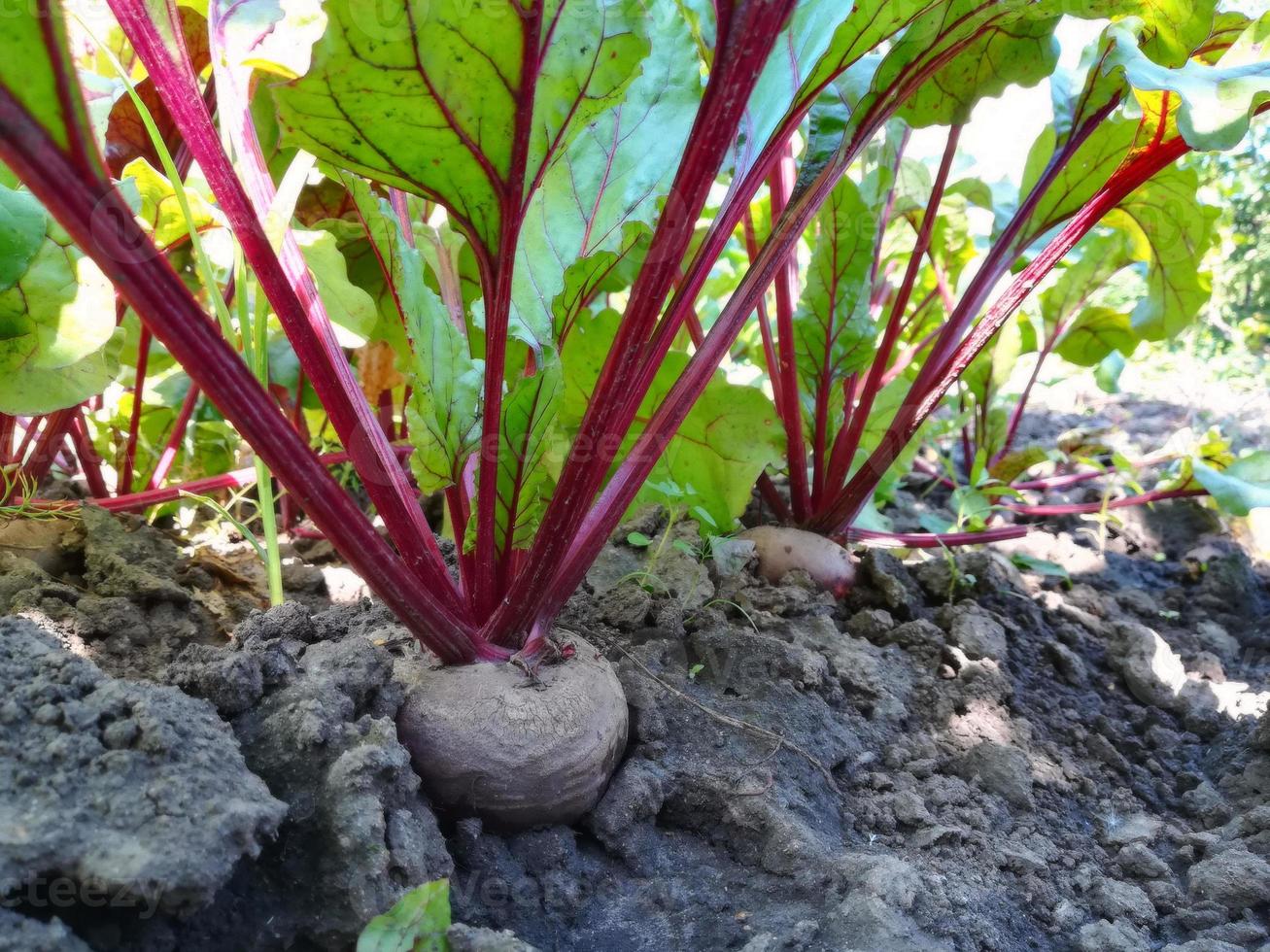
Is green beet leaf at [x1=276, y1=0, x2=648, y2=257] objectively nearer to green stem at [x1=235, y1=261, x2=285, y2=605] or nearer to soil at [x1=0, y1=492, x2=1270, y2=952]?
green stem at [x1=235, y1=261, x2=285, y2=605]

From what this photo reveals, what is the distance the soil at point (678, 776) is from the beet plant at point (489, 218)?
0.13 m

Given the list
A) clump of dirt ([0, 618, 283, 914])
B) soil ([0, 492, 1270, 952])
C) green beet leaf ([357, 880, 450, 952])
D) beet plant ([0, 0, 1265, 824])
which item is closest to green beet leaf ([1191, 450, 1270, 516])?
soil ([0, 492, 1270, 952])

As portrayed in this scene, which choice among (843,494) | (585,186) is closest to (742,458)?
(843,494)

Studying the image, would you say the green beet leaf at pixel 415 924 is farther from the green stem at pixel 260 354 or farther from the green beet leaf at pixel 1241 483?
the green beet leaf at pixel 1241 483

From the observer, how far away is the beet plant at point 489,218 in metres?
0.84

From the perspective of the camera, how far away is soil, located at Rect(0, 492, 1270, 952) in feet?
2.48

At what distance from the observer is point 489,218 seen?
1.03m

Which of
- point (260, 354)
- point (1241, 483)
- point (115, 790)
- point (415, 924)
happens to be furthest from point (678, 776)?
point (1241, 483)

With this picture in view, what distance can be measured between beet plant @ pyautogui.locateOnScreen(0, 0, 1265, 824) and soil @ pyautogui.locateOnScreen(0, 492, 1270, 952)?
0.13m

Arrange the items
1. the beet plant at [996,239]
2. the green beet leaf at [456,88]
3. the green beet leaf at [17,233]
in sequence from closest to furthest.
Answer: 1. the green beet leaf at [456,88]
2. the green beet leaf at [17,233]
3. the beet plant at [996,239]

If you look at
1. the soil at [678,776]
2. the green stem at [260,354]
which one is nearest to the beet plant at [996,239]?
the soil at [678,776]

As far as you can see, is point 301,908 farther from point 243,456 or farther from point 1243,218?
point 1243,218

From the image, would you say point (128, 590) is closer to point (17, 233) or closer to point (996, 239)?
point (17, 233)

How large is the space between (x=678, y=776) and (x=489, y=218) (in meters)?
0.74
